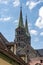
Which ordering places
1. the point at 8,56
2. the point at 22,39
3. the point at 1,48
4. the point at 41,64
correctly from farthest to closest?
the point at 22,39
the point at 41,64
the point at 8,56
the point at 1,48

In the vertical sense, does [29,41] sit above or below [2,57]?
below

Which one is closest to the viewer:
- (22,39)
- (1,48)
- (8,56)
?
(1,48)

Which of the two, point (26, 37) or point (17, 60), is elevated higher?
point (17, 60)

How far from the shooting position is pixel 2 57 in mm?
21500

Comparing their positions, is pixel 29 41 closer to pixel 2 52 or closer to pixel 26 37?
pixel 26 37

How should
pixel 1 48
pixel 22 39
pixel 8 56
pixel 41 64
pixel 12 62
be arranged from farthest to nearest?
pixel 22 39 < pixel 41 64 < pixel 12 62 < pixel 8 56 < pixel 1 48

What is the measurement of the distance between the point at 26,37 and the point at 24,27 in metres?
8.81

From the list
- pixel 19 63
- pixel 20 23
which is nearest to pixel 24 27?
pixel 20 23

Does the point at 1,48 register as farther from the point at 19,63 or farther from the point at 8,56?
the point at 19,63

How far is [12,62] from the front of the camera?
78.2ft

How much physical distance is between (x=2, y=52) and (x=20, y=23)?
128062mm

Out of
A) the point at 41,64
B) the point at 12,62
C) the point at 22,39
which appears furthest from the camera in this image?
the point at 22,39

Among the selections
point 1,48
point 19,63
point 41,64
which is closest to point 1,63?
point 1,48

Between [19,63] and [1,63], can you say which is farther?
[19,63]
